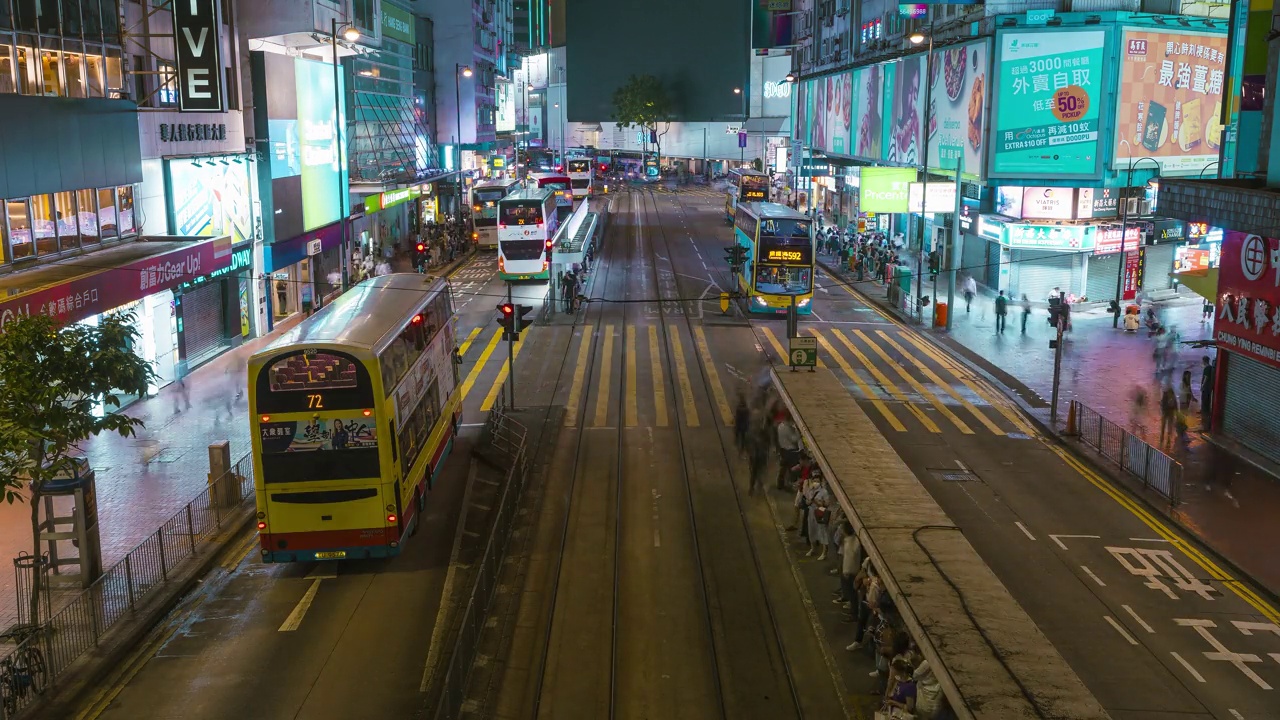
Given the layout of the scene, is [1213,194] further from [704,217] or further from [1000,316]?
[704,217]

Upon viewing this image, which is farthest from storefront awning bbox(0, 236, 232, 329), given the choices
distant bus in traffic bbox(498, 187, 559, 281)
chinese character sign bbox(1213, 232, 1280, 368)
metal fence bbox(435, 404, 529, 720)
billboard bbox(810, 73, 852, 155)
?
billboard bbox(810, 73, 852, 155)

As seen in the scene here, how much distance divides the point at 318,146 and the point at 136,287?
58.7 ft

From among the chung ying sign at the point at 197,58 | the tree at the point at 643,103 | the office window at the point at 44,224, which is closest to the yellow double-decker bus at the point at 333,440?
the office window at the point at 44,224

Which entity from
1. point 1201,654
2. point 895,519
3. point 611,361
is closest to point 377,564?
point 895,519

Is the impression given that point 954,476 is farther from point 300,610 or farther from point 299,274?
point 299,274

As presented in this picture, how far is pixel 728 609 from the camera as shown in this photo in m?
15.8

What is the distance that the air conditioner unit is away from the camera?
41219mm

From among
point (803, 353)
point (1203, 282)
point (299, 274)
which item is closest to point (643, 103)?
point (299, 274)

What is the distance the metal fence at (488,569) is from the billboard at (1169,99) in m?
26.7

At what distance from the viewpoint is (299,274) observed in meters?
41.5

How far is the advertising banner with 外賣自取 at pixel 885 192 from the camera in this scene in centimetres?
4641

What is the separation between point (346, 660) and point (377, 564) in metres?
3.56

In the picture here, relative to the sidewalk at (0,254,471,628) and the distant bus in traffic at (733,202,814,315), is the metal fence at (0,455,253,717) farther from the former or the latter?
the distant bus in traffic at (733,202,814,315)

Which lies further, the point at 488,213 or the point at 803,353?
the point at 488,213
